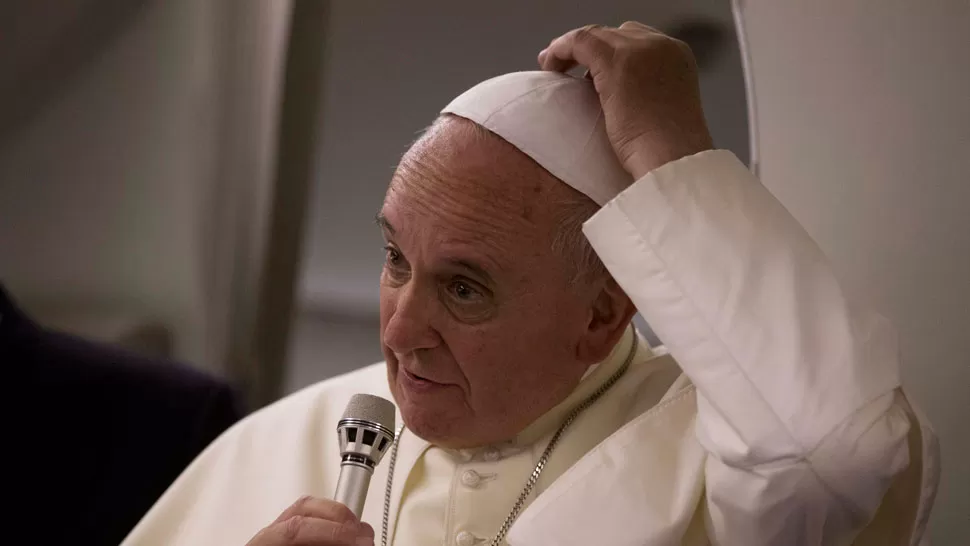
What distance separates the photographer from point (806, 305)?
3.84 ft

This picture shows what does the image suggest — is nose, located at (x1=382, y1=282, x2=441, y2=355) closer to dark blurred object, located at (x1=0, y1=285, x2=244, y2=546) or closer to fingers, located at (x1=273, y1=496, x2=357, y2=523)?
fingers, located at (x1=273, y1=496, x2=357, y2=523)

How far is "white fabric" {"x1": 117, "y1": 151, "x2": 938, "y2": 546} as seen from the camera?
43.8 inches

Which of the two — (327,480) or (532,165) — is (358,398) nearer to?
(532,165)

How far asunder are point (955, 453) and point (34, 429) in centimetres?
193

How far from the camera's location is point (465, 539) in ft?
4.64

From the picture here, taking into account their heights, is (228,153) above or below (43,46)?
below

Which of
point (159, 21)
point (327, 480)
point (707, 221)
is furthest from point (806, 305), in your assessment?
point (159, 21)

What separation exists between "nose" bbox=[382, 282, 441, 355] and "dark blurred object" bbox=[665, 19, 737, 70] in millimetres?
964

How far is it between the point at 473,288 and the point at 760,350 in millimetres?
426

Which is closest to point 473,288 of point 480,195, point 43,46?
point 480,195

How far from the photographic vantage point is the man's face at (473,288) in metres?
1.34

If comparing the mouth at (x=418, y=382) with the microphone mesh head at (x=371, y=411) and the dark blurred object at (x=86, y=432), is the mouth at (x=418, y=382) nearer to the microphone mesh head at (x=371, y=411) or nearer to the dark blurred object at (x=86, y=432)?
the microphone mesh head at (x=371, y=411)

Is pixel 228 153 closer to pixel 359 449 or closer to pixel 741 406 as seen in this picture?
pixel 359 449

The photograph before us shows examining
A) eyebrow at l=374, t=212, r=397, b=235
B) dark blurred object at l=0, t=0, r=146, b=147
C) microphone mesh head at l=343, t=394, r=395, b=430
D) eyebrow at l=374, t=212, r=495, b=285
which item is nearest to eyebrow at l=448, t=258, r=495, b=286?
eyebrow at l=374, t=212, r=495, b=285
